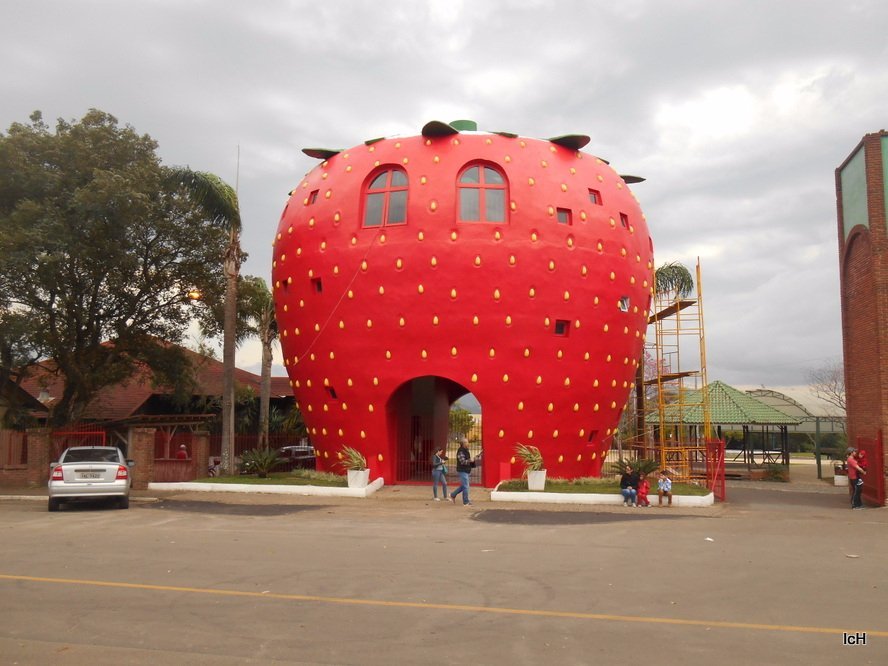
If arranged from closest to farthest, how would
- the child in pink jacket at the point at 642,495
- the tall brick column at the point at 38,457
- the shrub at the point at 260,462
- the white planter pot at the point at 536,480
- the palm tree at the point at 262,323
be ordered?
the child in pink jacket at the point at 642,495 < the white planter pot at the point at 536,480 < the shrub at the point at 260,462 < the tall brick column at the point at 38,457 < the palm tree at the point at 262,323

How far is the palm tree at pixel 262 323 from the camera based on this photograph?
25719mm

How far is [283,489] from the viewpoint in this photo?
59.5ft

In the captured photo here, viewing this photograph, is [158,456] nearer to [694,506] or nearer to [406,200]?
[406,200]

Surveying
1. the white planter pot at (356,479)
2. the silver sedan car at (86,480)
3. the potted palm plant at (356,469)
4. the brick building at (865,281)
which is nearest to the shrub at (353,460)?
the potted palm plant at (356,469)

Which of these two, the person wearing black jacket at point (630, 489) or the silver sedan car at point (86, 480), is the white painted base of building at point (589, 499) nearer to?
the person wearing black jacket at point (630, 489)

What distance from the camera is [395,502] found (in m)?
16.9

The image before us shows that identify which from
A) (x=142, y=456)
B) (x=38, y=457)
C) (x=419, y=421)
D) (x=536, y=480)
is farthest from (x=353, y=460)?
(x=38, y=457)

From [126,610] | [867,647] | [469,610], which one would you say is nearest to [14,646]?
[126,610]

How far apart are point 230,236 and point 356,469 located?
8.44 m

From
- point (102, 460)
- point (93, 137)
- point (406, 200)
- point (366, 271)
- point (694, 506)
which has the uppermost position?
point (93, 137)

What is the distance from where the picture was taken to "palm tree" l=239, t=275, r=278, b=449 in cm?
2572

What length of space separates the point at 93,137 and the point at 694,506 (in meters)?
18.1

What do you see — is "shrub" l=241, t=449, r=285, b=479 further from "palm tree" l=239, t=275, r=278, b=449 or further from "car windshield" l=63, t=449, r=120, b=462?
"car windshield" l=63, t=449, r=120, b=462

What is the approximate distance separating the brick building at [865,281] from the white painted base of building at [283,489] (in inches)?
465
